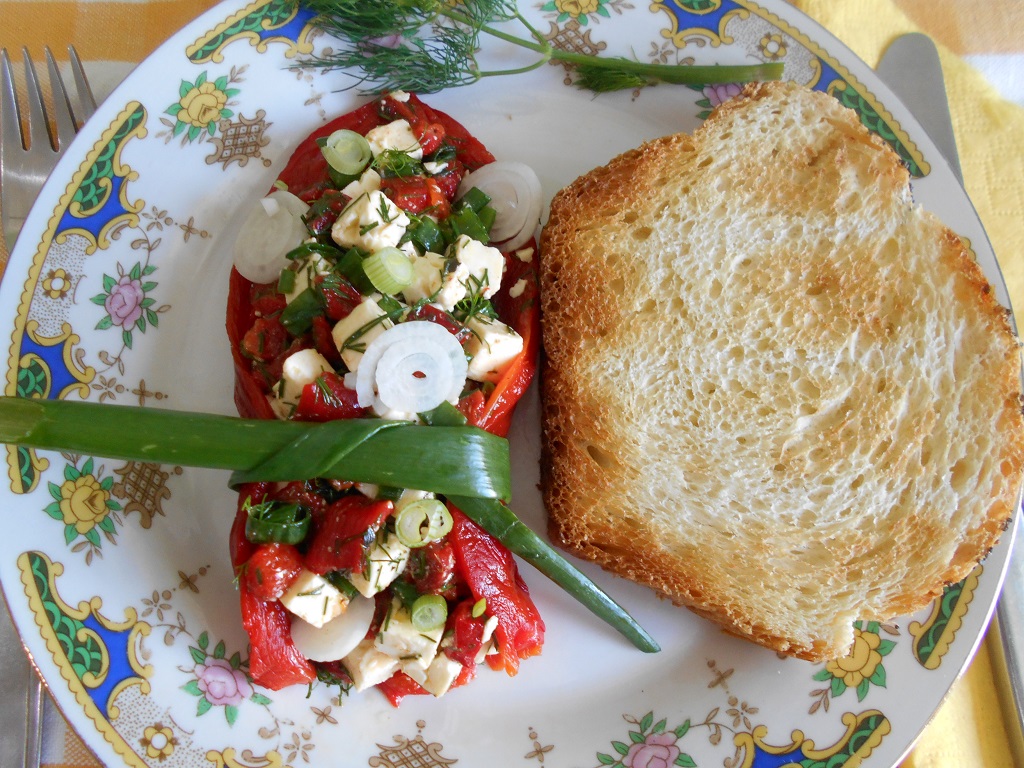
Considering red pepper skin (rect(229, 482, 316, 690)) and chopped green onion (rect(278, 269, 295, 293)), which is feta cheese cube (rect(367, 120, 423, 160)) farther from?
red pepper skin (rect(229, 482, 316, 690))

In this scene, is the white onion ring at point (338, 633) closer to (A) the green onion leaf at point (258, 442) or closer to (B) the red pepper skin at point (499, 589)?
(B) the red pepper skin at point (499, 589)

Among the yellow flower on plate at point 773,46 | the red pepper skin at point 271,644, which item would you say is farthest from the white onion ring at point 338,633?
the yellow flower on plate at point 773,46

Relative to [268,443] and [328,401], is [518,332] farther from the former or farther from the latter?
[268,443]

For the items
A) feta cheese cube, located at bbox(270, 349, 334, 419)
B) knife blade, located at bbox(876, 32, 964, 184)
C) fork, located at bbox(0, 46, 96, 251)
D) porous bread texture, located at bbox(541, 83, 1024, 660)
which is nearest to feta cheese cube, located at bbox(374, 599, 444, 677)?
porous bread texture, located at bbox(541, 83, 1024, 660)

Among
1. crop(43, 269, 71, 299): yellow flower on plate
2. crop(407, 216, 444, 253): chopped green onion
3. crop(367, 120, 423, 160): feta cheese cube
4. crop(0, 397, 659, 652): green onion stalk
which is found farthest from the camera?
crop(43, 269, 71, 299): yellow flower on plate

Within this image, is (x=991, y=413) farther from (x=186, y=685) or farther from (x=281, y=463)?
(x=186, y=685)

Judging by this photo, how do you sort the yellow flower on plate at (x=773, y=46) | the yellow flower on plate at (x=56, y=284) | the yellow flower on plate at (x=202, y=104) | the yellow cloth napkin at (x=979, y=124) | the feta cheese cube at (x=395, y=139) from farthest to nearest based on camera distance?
the yellow cloth napkin at (x=979, y=124), the yellow flower on plate at (x=773, y=46), the yellow flower on plate at (x=202, y=104), the yellow flower on plate at (x=56, y=284), the feta cheese cube at (x=395, y=139)
